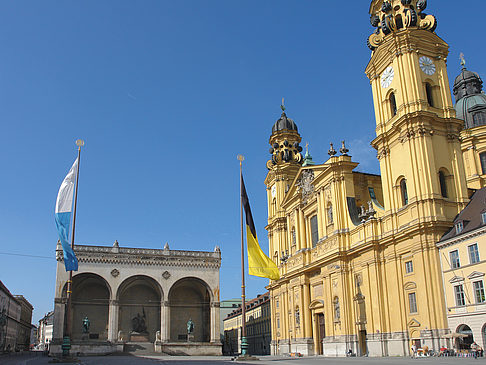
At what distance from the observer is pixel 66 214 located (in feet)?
92.7

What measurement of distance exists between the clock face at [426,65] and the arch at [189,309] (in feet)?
123

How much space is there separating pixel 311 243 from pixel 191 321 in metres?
22.1

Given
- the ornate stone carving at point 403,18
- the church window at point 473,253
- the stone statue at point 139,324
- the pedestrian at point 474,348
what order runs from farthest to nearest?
the stone statue at point 139,324, the ornate stone carving at point 403,18, the church window at point 473,253, the pedestrian at point 474,348

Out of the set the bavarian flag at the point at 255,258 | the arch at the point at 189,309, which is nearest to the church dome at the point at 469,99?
the bavarian flag at the point at 255,258

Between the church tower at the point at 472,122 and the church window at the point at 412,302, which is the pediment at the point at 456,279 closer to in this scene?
the church window at the point at 412,302

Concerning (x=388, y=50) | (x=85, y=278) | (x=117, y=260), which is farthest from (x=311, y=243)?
(x=85, y=278)

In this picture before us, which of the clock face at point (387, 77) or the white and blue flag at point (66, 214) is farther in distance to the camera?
the clock face at point (387, 77)

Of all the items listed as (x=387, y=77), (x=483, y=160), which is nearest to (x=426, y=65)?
(x=387, y=77)

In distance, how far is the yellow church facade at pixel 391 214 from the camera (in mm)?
30516

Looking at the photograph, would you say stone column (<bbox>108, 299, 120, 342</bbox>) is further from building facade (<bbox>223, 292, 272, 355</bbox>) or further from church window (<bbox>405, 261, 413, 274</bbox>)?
church window (<bbox>405, 261, 413, 274</bbox>)

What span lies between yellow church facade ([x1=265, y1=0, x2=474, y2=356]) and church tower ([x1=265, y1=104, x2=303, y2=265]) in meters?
8.92

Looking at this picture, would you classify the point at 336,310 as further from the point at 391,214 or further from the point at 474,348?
the point at 474,348

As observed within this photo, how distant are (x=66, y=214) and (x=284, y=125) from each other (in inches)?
1422

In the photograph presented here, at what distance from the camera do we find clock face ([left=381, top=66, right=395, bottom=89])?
36.2 meters
